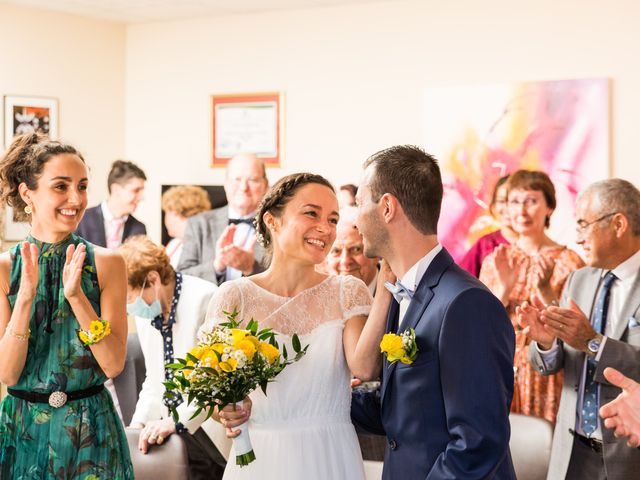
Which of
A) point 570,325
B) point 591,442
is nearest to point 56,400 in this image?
point 570,325

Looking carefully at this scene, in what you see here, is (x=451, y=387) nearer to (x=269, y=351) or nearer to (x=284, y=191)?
(x=269, y=351)

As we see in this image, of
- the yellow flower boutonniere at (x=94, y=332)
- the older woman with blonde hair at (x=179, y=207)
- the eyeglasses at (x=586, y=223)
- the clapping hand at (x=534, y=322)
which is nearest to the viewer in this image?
the yellow flower boutonniere at (x=94, y=332)

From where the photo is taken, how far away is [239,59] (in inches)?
334

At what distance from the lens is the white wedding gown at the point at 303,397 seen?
297 centimetres

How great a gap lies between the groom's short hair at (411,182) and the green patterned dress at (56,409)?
1.27 meters

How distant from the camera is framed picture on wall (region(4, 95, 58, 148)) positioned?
8008 mm

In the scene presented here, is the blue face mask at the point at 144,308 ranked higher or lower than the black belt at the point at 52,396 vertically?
higher

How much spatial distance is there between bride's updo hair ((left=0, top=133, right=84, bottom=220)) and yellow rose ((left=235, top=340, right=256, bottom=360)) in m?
1.08

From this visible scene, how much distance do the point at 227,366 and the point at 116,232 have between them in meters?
5.65

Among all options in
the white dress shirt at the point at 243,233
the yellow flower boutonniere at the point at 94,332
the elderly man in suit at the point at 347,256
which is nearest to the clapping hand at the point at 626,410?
the yellow flower boutonniere at the point at 94,332

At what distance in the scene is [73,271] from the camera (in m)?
3.16

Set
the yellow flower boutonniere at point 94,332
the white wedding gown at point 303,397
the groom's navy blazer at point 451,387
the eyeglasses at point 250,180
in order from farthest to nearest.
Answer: the eyeglasses at point 250,180 < the yellow flower boutonniere at point 94,332 < the white wedding gown at point 303,397 < the groom's navy blazer at point 451,387

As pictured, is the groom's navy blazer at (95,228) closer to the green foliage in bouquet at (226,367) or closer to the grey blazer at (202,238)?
the grey blazer at (202,238)

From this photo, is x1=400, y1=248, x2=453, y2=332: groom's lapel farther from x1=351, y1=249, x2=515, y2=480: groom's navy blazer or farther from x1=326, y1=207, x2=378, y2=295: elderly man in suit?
x1=326, y1=207, x2=378, y2=295: elderly man in suit
